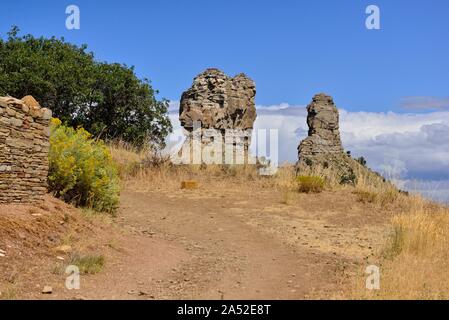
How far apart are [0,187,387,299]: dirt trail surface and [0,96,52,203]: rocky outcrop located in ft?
5.50

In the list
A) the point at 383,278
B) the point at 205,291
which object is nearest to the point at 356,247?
the point at 383,278

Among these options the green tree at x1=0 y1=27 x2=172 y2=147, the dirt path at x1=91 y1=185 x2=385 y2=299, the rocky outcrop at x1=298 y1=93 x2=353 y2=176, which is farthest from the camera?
the rocky outcrop at x1=298 y1=93 x2=353 y2=176

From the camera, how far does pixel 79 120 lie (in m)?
27.9

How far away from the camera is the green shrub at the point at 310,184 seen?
64.7ft

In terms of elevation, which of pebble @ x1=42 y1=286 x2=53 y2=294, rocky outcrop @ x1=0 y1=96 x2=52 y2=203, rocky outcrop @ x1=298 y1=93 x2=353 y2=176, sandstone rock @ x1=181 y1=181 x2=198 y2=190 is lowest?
pebble @ x1=42 y1=286 x2=53 y2=294

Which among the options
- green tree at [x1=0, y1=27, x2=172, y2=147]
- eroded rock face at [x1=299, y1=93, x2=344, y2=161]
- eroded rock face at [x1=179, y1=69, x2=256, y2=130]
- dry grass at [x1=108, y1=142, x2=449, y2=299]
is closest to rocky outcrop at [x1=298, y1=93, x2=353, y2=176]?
eroded rock face at [x1=299, y1=93, x2=344, y2=161]

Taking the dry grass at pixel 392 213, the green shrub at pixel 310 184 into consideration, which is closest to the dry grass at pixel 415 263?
the dry grass at pixel 392 213

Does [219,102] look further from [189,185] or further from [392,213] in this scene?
[392,213]

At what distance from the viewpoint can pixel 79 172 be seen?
12492 millimetres

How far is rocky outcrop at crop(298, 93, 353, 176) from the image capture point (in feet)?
95.2

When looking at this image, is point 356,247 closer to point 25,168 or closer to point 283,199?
point 283,199

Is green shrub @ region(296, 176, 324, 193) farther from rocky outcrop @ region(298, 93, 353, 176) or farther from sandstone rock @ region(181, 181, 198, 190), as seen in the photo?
rocky outcrop @ region(298, 93, 353, 176)

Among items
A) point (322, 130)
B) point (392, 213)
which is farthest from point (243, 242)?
point (322, 130)

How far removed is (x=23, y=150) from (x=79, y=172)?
6.37 feet
